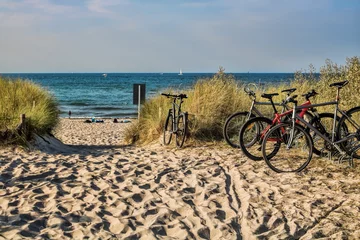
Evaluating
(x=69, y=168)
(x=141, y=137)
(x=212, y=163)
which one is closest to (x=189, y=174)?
(x=212, y=163)

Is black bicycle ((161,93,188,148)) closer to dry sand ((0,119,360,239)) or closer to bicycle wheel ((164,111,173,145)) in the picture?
bicycle wheel ((164,111,173,145))

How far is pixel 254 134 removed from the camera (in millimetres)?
8352

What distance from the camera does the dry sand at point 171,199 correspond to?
4766 millimetres

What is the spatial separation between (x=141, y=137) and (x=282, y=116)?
15.8 feet

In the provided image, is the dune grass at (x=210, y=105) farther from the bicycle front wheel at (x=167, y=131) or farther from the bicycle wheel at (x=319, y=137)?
the bicycle wheel at (x=319, y=137)

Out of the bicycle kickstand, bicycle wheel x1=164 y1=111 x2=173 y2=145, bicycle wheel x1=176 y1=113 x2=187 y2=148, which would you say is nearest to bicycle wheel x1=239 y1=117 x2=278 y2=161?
the bicycle kickstand

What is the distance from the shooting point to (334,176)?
683cm

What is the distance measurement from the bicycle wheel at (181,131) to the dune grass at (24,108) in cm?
299

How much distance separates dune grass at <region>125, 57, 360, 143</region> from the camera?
33.5ft

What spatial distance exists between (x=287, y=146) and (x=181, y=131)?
315cm

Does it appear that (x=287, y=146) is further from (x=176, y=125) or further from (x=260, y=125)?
(x=176, y=125)

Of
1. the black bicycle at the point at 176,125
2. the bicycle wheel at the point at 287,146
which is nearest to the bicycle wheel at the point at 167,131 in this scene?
the black bicycle at the point at 176,125

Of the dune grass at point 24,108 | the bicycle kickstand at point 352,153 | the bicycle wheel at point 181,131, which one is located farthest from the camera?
the bicycle wheel at point 181,131

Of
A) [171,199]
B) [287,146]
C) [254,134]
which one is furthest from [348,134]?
[171,199]
